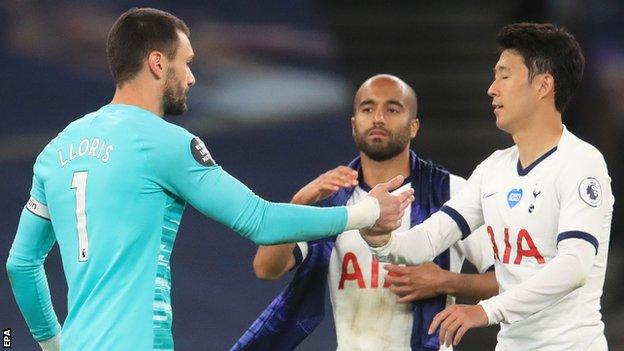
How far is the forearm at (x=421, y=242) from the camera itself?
3.59 meters

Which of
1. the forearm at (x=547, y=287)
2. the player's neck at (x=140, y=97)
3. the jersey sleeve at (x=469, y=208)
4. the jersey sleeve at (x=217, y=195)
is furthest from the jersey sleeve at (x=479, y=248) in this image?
the player's neck at (x=140, y=97)

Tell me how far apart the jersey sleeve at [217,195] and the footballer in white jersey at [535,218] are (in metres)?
0.44

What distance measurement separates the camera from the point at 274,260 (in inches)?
158

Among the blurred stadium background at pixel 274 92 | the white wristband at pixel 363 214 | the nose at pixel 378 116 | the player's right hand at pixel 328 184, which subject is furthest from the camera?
the blurred stadium background at pixel 274 92

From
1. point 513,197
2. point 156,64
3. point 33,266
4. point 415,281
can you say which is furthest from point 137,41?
point 415,281

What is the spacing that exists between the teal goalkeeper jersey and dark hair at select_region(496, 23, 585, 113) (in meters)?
0.91

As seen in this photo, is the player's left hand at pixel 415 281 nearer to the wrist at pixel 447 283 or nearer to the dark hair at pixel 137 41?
the wrist at pixel 447 283

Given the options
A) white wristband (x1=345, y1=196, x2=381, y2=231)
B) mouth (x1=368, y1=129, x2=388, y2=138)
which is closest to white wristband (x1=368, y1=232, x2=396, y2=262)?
white wristband (x1=345, y1=196, x2=381, y2=231)

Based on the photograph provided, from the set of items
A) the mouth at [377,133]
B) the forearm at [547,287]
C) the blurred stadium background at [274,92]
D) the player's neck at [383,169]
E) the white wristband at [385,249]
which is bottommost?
the forearm at [547,287]

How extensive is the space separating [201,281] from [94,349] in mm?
3433

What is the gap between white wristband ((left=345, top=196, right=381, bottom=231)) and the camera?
129 inches

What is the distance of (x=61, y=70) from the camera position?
6.48 m

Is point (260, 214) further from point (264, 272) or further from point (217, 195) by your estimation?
point (264, 272)

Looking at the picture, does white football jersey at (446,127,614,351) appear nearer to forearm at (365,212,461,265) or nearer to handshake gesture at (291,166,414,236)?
forearm at (365,212,461,265)
